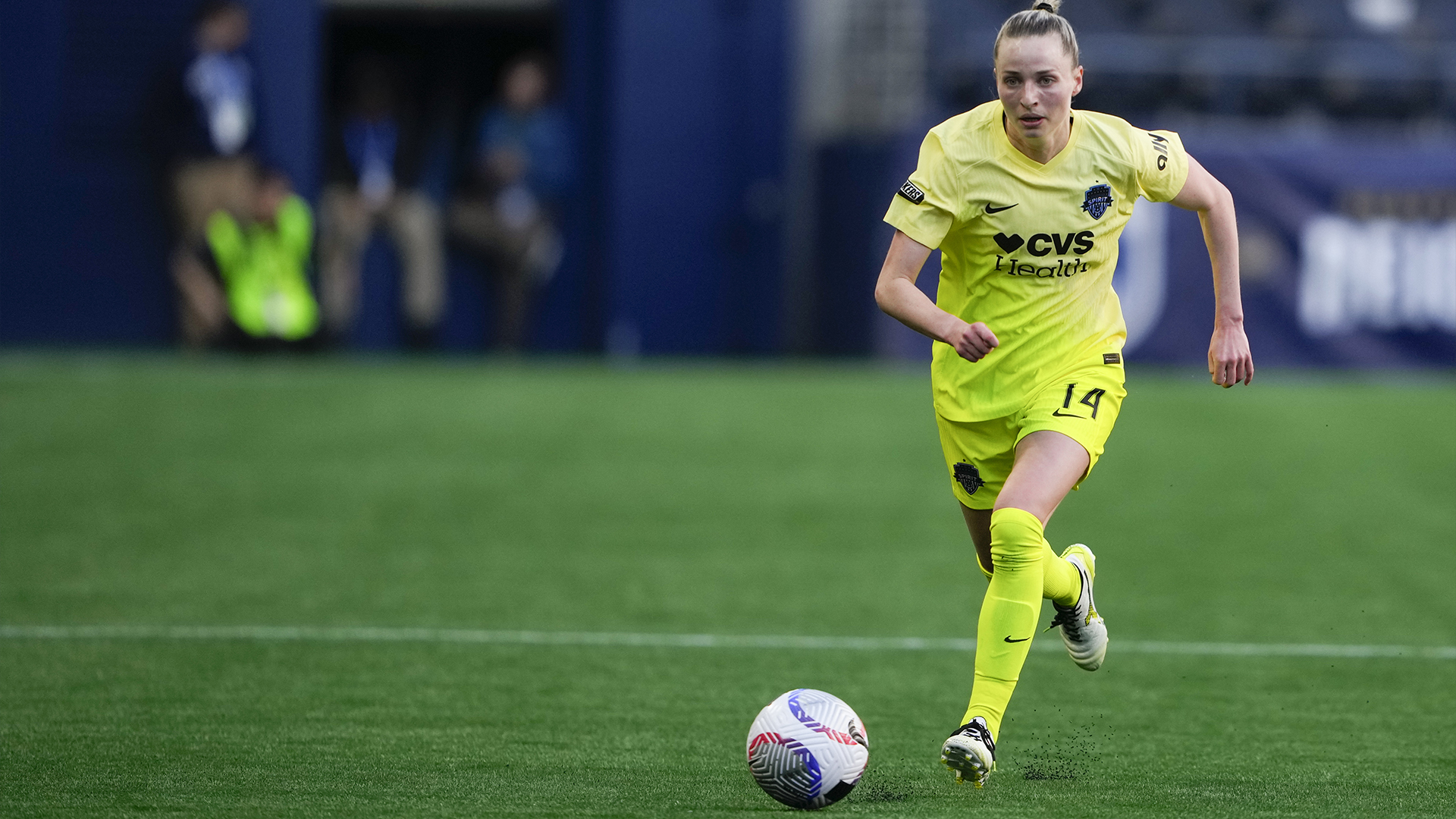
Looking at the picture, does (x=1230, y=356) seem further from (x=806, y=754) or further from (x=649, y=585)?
(x=649, y=585)

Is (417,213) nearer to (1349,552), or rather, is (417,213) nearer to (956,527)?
(956,527)

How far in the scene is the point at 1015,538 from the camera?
4504mm

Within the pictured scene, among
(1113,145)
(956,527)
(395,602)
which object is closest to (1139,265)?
(956,527)

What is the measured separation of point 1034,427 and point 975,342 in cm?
44

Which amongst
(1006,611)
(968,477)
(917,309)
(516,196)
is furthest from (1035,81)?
(516,196)

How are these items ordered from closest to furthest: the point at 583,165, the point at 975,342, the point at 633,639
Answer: the point at 975,342
the point at 633,639
the point at 583,165

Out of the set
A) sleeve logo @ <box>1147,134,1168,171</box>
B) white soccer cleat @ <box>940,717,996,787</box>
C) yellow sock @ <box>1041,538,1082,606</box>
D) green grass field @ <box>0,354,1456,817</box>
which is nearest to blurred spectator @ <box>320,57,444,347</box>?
green grass field @ <box>0,354,1456,817</box>

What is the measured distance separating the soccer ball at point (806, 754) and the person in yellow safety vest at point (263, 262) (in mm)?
A: 11385

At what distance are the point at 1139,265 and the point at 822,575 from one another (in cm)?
675

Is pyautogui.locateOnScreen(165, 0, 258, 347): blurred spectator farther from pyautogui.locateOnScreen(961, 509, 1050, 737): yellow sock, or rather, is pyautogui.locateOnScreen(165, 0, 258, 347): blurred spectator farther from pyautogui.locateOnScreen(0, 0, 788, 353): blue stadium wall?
pyautogui.locateOnScreen(961, 509, 1050, 737): yellow sock

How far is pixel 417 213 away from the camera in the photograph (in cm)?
1694

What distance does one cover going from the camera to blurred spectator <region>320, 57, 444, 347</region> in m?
16.6

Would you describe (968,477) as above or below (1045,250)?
below

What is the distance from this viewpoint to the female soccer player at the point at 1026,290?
451 cm
